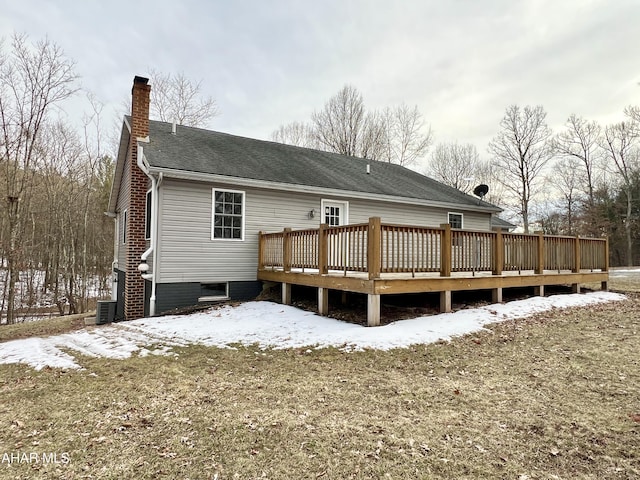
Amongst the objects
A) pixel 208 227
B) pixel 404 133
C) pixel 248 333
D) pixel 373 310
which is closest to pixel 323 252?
pixel 373 310

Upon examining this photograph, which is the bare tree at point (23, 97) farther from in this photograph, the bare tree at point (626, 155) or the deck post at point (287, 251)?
the bare tree at point (626, 155)

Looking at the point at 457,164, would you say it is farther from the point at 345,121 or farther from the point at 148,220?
the point at 148,220

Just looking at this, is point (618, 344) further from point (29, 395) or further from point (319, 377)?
point (29, 395)

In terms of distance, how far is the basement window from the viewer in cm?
924

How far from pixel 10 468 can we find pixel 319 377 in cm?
284

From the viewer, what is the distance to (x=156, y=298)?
28.0 ft

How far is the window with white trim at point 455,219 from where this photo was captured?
13803 mm

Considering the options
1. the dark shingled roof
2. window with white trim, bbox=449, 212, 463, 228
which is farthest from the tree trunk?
window with white trim, bbox=449, 212, 463, 228

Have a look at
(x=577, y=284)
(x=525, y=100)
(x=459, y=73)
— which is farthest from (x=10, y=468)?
(x=525, y=100)

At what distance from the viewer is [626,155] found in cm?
2812

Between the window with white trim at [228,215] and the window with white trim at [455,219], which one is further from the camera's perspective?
the window with white trim at [455,219]

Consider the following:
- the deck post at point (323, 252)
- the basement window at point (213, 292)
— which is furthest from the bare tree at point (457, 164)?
the deck post at point (323, 252)

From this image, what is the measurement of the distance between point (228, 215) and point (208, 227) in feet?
2.01

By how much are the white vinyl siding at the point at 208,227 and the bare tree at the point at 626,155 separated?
26.9 meters
